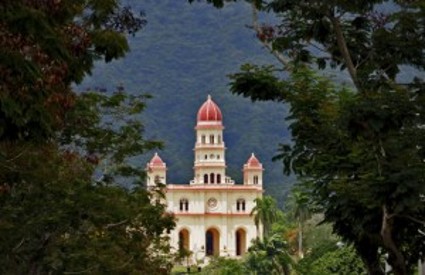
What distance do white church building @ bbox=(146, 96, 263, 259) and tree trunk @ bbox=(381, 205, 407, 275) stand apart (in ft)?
341

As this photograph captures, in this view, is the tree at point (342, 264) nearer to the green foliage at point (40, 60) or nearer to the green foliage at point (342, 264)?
the green foliage at point (342, 264)

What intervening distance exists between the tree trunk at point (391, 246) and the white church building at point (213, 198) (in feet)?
341

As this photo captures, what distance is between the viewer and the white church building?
12112cm

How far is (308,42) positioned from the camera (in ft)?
58.9

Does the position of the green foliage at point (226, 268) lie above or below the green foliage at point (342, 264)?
above

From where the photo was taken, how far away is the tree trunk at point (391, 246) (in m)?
15.5

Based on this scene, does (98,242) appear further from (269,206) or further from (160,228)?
(269,206)

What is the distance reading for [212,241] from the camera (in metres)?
128

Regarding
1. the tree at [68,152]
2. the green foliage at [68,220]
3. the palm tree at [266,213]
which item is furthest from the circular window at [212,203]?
the green foliage at [68,220]

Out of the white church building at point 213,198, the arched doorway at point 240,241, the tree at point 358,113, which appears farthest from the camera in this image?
the arched doorway at point 240,241

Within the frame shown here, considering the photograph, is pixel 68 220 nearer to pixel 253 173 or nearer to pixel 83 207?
pixel 83 207

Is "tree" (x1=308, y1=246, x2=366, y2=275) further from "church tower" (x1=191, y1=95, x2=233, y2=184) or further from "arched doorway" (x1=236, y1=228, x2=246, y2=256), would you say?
"arched doorway" (x1=236, y1=228, x2=246, y2=256)

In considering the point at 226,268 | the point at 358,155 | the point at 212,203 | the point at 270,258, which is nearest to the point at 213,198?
the point at 212,203

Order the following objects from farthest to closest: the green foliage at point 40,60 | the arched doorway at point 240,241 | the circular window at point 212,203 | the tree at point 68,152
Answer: the arched doorway at point 240,241 → the circular window at point 212,203 → the tree at point 68,152 → the green foliage at point 40,60
